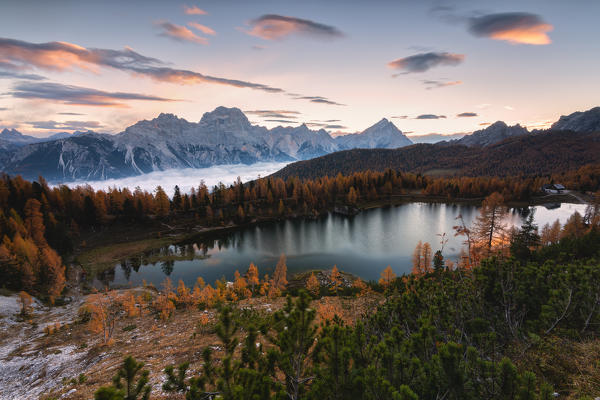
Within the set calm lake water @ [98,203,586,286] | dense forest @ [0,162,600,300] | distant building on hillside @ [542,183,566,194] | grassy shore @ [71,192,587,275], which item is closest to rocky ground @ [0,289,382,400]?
dense forest @ [0,162,600,300]

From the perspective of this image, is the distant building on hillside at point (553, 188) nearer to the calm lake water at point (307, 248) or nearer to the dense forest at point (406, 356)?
the calm lake water at point (307, 248)

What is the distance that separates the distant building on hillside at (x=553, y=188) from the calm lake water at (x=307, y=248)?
116ft

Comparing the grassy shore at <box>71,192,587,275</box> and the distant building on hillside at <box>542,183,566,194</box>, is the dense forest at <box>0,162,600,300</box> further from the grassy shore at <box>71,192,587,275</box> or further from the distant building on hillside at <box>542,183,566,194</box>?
the distant building on hillside at <box>542,183,566,194</box>

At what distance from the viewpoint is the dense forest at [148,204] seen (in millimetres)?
44969

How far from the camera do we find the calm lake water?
62.2 meters

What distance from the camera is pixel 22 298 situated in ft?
114

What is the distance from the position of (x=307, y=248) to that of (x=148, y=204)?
70.1 meters

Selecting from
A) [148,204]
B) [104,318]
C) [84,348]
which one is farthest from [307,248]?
[148,204]

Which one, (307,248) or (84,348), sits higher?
(84,348)

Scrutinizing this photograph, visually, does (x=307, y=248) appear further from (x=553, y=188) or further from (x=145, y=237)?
(x=553, y=188)

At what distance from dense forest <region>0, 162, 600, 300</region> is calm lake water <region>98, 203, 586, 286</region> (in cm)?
1425

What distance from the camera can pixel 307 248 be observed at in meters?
78.2

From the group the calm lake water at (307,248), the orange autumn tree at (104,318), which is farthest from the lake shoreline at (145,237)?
the orange autumn tree at (104,318)

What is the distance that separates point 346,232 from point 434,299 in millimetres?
85725
